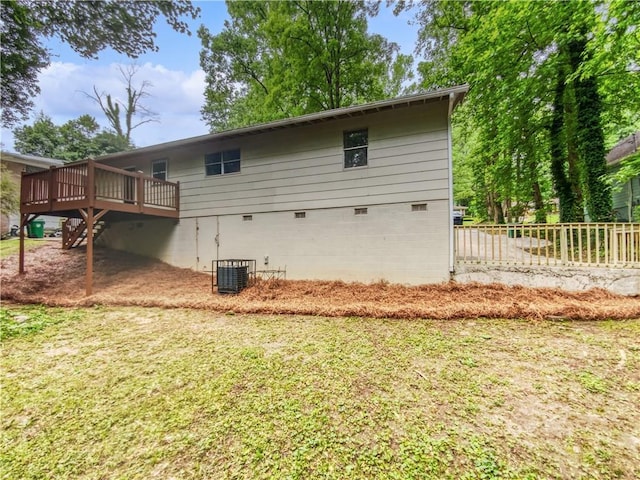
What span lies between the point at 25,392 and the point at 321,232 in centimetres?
589

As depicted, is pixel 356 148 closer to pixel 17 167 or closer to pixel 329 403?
pixel 329 403

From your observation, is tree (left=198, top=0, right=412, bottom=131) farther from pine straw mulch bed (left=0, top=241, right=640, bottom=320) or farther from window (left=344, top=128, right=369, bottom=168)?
pine straw mulch bed (left=0, top=241, right=640, bottom=320)

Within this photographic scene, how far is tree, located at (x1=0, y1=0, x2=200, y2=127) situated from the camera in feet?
20.7

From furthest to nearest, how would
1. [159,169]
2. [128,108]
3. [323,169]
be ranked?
[128,108], [159,169], [323,169]

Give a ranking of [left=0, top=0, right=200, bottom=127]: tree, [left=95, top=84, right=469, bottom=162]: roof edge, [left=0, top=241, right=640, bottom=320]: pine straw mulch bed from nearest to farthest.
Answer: [left=0, top=241, right=640, bottom=320]: pine straw mulch bed → [left=95, top=84, right=469, bottom=162]: roof edge → [left=0, top=0, right=200, bottom=127]: tree

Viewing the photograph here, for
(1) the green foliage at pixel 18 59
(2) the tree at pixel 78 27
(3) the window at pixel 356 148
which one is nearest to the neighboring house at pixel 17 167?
(1) the green foliage at pixel 18 59

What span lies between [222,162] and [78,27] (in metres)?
4.52

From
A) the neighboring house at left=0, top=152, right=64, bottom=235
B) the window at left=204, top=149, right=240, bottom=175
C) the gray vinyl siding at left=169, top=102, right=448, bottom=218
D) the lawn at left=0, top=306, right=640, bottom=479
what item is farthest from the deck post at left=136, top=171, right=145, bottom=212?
the neighboring house at left=0, top=152, right=64, bottom=235

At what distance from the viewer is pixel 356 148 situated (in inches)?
286

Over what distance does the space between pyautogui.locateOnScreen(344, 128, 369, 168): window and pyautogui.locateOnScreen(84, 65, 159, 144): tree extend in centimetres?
2329

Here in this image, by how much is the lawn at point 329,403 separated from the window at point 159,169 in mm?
6708

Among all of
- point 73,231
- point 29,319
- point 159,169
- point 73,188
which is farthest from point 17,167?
point 29,319

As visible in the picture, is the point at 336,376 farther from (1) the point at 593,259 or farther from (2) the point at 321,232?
(1) the point at 593,259

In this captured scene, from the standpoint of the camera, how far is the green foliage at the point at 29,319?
460cm
